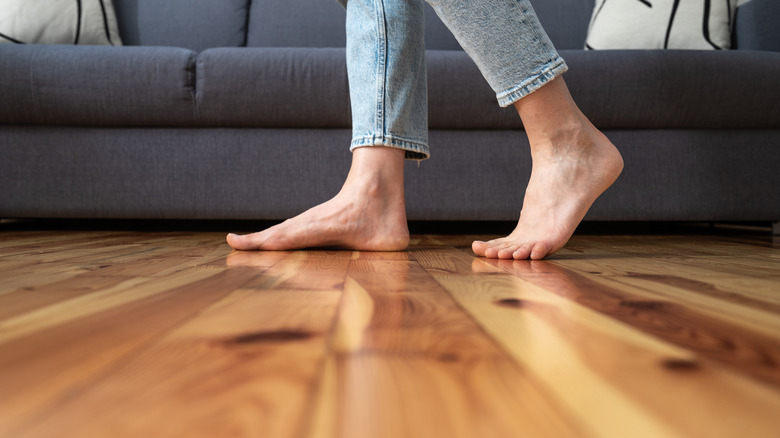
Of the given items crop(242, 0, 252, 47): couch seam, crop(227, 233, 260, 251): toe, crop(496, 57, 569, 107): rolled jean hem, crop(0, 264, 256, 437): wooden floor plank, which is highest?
crop(242, 0, 252, 47): couch seam

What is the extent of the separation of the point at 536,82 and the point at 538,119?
0.19 feet

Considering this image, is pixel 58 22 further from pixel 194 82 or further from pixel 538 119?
pixel 538 119

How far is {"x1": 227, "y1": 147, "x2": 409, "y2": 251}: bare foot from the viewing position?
891 mm

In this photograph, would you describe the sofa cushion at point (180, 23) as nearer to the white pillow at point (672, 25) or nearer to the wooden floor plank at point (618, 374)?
the white pillow at point (672, 25)

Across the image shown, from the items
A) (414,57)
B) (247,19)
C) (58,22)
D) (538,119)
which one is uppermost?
(247,19)

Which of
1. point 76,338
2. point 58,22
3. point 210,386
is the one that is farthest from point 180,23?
point 210,386

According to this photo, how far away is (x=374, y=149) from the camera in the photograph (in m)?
0.90

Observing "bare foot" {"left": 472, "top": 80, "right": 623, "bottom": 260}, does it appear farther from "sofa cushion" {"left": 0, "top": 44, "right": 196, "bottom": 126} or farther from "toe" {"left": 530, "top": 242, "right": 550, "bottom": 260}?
"sofa cushion" {"left": 0, "top": 44, "right": 196, "bottom": 126}

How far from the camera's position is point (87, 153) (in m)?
1.41

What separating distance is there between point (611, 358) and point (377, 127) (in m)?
0.64

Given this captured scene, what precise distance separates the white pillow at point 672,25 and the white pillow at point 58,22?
5.57 ft

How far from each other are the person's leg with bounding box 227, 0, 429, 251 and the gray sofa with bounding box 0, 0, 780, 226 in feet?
1.52

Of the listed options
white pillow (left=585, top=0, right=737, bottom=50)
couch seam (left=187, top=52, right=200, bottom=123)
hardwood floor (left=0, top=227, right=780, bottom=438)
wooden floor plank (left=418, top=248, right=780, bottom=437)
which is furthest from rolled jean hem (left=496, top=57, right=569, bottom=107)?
white pillow (left=585, top=0, right=737, bottom=50)

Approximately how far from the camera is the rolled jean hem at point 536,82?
2.53ft
